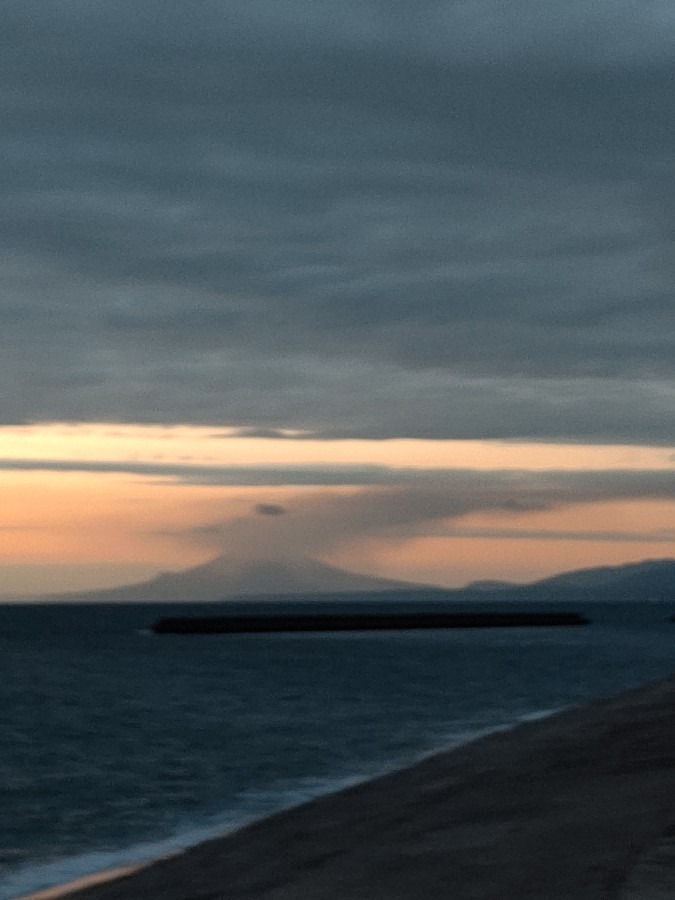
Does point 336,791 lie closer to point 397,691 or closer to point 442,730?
point 442,730

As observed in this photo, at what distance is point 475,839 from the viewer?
12.9 metres

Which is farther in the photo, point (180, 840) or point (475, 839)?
point (180, 840)

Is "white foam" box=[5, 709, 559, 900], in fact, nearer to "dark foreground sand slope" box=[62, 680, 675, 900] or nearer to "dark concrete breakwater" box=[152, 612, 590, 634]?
"dark foreground sand slope" box=[62, 680, 675, 900]

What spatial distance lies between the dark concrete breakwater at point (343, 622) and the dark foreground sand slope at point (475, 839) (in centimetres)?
12614

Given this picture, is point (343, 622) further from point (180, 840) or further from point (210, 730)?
point (180, 840)

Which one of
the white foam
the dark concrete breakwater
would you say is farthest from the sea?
the dark concrete breakwater

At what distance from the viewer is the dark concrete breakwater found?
484 feet

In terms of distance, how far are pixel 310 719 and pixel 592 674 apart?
28.6 m

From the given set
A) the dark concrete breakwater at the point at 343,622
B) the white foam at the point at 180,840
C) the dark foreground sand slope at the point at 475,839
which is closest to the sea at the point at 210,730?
the white foam at the point at 180,840

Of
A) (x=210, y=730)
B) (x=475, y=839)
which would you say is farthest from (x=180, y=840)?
(x=210, y=730)

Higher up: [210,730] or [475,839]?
[475,839]

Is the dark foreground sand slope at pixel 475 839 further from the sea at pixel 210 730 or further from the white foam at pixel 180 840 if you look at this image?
the sea at pixel 210 730

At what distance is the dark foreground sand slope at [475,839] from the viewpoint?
1033 centimetres

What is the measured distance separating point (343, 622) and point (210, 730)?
120m
